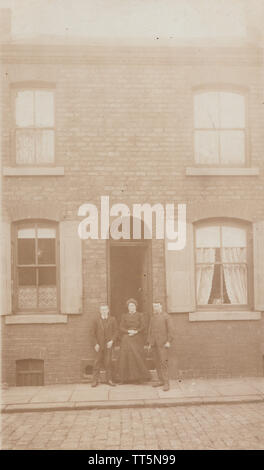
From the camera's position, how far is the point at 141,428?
24.6 feet

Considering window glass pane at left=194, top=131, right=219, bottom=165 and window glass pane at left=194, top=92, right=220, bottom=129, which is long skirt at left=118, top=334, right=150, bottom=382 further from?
window glass pane at left=194, top=92, right=220, bottom=129

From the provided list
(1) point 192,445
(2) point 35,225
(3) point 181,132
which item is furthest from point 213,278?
(1) point 192,445

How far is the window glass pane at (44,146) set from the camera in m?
10.9

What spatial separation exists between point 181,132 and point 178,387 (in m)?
5.30

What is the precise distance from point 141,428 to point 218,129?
659 cm

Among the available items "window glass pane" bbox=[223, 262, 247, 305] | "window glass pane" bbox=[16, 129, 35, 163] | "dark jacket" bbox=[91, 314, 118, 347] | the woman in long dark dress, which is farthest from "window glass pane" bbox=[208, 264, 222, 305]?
"window glass pane" bbox=[16, 129, 35, 163]

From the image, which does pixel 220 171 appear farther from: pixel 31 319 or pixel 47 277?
pixel 31 319

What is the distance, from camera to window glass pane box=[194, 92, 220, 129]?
11.1 metres

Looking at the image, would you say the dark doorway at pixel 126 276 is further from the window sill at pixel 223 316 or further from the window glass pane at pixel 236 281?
the window glass pane at pixel 236 281

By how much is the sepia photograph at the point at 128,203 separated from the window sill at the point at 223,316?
30 millimetres

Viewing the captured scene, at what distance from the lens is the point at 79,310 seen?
10.6 m

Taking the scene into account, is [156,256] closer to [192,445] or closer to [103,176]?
[103,176]

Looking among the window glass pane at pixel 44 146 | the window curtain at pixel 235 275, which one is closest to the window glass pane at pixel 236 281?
the window curtain at pixel 235 275

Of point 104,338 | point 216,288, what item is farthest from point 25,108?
point 216,288
